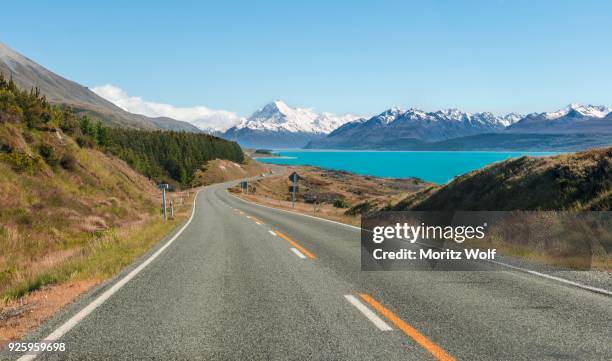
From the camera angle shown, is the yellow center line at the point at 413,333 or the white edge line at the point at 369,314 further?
the white edge line at the point at 369,314

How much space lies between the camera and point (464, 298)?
6781 millimetres

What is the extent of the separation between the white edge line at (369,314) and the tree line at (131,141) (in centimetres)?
2986

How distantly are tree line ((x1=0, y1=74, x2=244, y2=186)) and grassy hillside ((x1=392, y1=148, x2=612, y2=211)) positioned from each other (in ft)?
93.3

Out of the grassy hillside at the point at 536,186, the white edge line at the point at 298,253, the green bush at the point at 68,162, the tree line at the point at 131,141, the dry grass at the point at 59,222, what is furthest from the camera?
the tree line at the point at 131,141

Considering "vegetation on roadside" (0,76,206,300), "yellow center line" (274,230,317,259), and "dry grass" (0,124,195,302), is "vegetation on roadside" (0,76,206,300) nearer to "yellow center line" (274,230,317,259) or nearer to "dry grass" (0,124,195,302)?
"dry grass" (0,124,195,302)

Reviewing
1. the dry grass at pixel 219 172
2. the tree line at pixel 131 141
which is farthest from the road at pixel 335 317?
the dry grass at pixel 219 172

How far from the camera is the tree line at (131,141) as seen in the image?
3284cm

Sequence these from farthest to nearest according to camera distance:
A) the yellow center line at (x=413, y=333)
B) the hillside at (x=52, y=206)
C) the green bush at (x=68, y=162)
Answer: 1. the green bush at (x=68, y=162)
2. the hillside at (x=52, y=206)
3. the yellow center line at (x=413, y=333)

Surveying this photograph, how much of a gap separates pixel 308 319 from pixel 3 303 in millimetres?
4951

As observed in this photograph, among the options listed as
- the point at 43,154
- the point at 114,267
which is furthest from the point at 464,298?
the point at 43,154

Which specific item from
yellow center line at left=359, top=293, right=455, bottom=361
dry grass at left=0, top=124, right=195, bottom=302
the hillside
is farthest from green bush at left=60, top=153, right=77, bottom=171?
yellow center line at left=359, top=293, right=455, bottom=361

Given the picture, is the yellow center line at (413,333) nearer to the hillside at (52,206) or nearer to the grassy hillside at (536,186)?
the hillside at (52,206)

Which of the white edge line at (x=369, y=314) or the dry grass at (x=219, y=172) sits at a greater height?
the white edge line at (x=369, y=314)

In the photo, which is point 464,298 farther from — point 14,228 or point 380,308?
point 14,228
